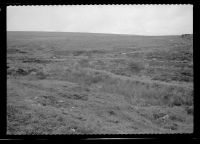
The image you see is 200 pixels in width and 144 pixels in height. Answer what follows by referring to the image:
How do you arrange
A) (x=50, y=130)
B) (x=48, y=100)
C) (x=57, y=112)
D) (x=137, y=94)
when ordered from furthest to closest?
(x=137, y=94) → (x=48, y=100) → (x=57, y=112) → (x=50, y=130)

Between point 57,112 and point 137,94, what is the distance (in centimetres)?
617

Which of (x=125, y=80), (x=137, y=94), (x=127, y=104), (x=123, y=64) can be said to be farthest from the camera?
(x=123, y=64)

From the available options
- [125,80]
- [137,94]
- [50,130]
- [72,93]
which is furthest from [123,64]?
[50,130]

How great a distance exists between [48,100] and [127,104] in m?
4.14

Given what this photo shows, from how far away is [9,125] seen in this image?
25.7ft

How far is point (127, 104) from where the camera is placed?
1215 centimetres

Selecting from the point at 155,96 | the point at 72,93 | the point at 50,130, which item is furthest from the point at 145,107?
the point at 50,130
